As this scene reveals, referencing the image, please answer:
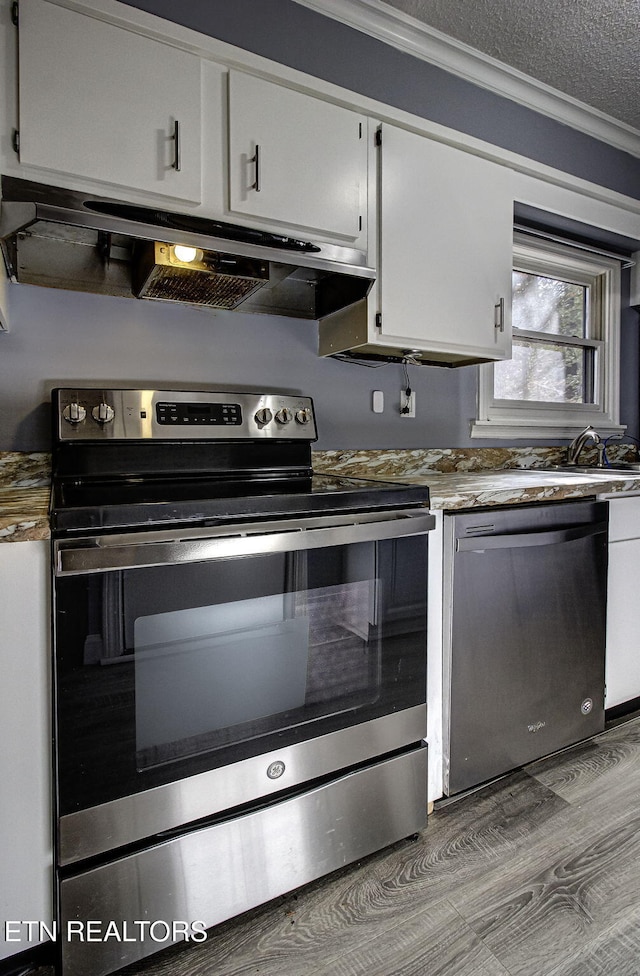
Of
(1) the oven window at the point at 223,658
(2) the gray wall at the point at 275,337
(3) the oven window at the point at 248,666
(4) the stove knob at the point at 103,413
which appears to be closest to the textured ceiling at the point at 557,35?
(2) the gray wall at the point at 275,337

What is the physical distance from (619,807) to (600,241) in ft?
8.34

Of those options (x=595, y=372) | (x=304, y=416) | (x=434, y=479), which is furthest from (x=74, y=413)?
(x=595, y=372)

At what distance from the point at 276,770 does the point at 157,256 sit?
1327mm

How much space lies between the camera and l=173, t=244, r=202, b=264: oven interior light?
1459 mm

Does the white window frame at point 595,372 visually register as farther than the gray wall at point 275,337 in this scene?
Yes

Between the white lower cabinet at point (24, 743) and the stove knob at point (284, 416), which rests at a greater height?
the stove knob at point (284, 416)

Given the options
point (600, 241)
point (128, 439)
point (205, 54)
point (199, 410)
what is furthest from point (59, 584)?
point (600, 241)

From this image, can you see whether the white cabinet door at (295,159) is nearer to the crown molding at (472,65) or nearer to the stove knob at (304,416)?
the crown molding at (472,65)

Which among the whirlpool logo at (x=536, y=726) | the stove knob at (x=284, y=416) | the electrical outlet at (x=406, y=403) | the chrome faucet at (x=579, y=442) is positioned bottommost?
the whirlpool logo at (x=536, y=726)

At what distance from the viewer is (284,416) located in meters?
1.75

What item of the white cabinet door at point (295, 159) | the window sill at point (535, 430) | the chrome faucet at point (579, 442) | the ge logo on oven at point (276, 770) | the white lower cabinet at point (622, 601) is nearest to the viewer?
the ge logo on oven at point (276, 770)

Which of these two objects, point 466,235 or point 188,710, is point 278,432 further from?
point 466,235

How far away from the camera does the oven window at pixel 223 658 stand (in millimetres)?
1035

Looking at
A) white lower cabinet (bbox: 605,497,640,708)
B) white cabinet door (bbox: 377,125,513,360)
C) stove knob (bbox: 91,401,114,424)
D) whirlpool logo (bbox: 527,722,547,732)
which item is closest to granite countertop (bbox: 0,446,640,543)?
white lower cabinet (bbox: 605,497,640,708)
